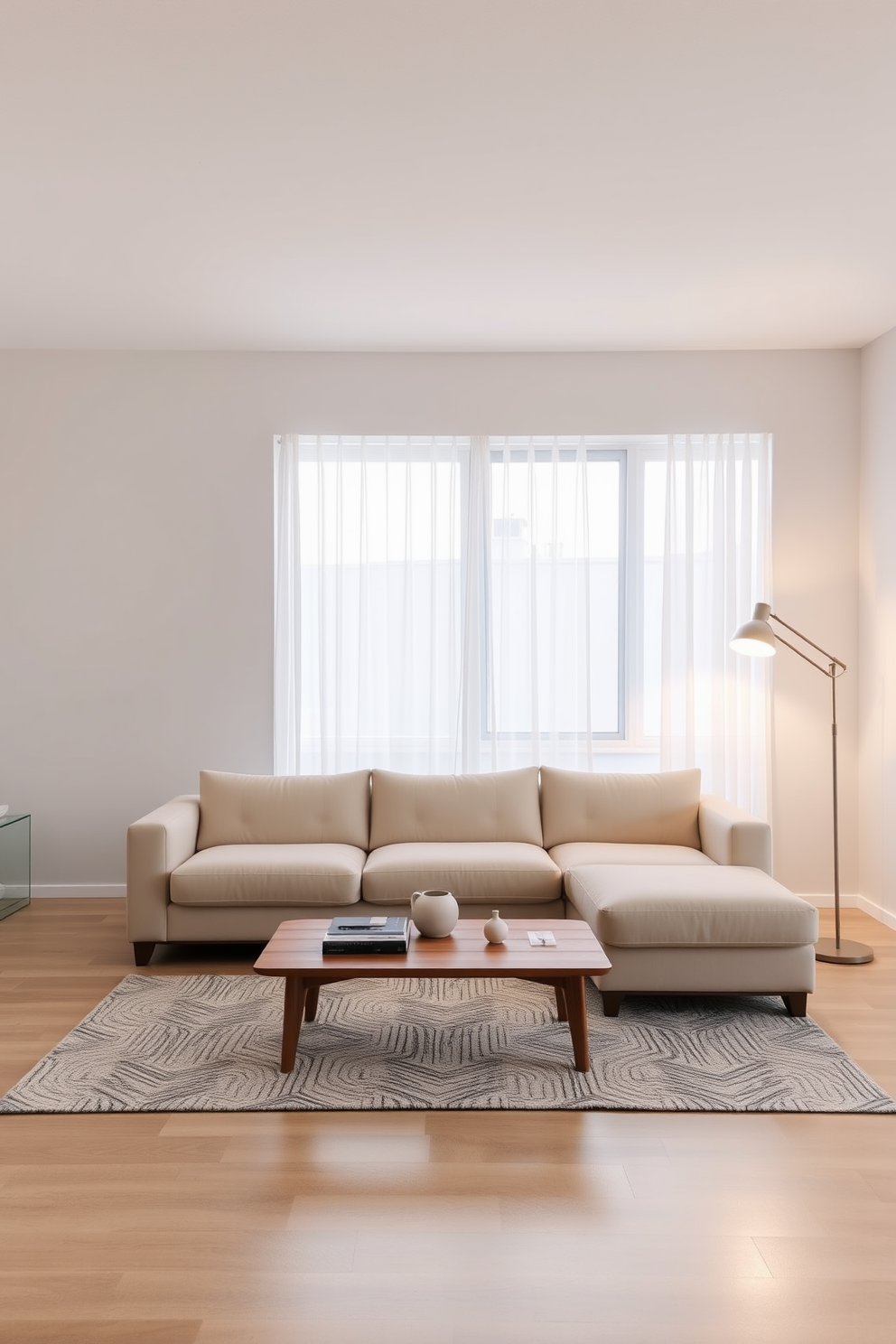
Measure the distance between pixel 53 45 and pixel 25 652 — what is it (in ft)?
11.1

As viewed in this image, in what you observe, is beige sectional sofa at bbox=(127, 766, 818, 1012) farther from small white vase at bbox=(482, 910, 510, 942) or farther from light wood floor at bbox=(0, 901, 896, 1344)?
light wood floor at bbox=(0, 901, 896, 1344)

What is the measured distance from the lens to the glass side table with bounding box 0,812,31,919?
202 inches

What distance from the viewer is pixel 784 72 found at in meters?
2.74

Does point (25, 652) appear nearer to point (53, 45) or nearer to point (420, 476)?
point (420, 476)

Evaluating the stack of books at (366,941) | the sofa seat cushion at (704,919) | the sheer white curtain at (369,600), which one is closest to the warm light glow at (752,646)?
the sofa seat cushion at (704,919)

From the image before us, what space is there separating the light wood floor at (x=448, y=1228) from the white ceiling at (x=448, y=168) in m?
2.84

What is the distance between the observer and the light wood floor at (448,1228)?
6.53 feet

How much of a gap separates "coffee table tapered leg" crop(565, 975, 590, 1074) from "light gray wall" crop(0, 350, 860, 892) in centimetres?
260

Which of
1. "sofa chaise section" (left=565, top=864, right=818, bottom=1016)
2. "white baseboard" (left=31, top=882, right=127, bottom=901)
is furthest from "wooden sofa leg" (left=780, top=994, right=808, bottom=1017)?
"white baseboard" (left=31, top=882, right=127, bottom=901)

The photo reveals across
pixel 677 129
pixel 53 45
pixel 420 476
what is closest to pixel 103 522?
pixel 420 476

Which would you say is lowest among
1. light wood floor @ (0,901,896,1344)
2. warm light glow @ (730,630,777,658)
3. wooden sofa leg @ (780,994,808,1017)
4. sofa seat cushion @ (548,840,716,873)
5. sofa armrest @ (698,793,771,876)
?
light wood floor @ (0,901,896,1344)

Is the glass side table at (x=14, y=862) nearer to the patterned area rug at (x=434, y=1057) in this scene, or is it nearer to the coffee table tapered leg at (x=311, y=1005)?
the patterned area rug at (x=434, y=1057)

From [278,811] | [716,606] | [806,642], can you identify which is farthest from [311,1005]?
[806,642]

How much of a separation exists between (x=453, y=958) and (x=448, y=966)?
3.9 inches
